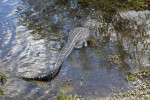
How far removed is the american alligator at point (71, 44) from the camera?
5.23 m

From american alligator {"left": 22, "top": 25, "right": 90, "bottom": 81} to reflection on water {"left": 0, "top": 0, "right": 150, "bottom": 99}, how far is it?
17 cm

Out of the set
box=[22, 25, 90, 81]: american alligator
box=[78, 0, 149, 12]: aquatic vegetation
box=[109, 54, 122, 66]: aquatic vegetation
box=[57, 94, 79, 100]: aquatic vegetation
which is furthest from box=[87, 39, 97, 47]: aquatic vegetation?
box=[78, 0, 149, 12]: aquatic vegetation

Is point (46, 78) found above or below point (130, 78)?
above

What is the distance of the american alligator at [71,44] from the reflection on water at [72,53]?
0.17 m

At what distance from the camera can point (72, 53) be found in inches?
263

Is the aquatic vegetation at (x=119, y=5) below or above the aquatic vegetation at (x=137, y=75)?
above

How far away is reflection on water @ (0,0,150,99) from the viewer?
16.3ft

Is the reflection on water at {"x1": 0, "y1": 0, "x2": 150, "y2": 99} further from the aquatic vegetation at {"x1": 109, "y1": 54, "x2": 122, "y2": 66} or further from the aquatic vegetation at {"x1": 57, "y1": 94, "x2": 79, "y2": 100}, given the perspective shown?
the aquatic vegetation at {"x1": 57, "y1": 94, "x2": 79, "y2": 100}

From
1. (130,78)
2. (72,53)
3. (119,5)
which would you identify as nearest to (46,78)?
(72,53)

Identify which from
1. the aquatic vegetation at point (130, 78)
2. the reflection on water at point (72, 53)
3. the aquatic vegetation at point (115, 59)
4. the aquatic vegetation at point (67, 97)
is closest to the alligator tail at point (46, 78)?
the reflection on water at point (72, 53)

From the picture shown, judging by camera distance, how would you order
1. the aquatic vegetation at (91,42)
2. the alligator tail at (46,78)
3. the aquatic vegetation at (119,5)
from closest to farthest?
the alligator tail at (46,78) → the aquatic vegetation at (91,42) → the aquatic vegetation at (119,5)

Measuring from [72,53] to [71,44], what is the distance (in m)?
0.47

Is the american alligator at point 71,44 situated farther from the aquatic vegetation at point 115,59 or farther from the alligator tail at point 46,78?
the aquatic vegetation at point 115,59

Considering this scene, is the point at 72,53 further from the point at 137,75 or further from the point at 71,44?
the point at 137,75
